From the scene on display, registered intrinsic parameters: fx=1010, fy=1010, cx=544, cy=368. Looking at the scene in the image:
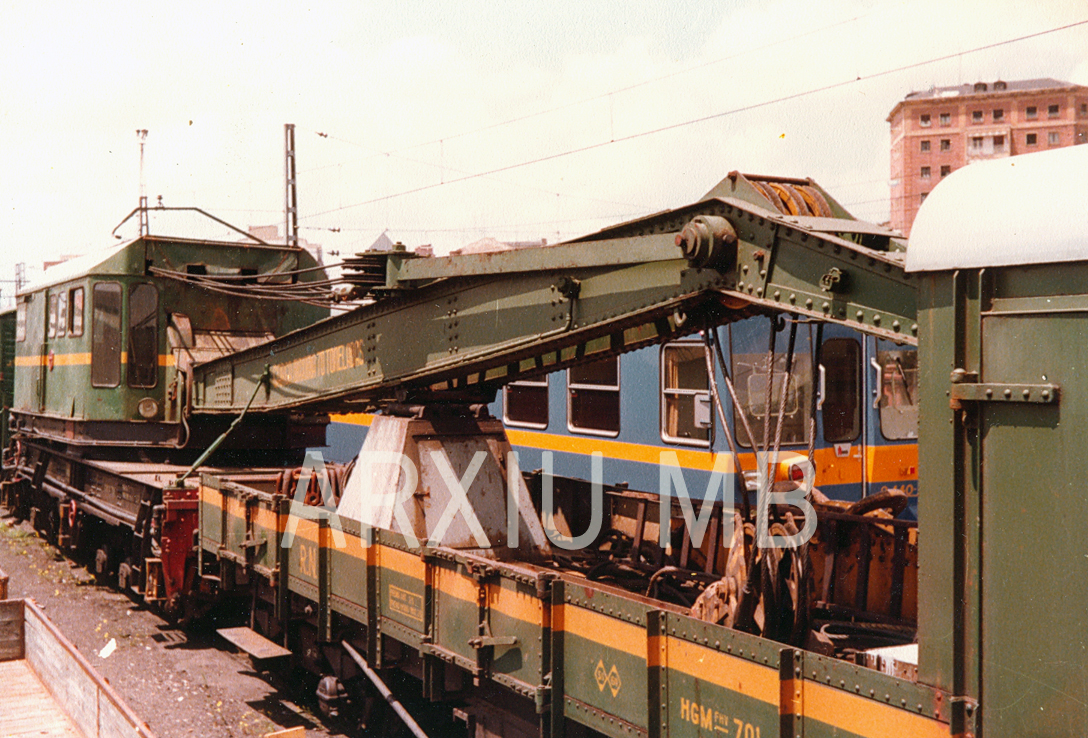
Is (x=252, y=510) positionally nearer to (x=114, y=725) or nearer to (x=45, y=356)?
(x=114, y=725)

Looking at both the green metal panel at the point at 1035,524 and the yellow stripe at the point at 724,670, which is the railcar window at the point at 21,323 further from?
the green metal panel at the point at 1035,524

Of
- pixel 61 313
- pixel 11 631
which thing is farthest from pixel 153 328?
pixel 11 631

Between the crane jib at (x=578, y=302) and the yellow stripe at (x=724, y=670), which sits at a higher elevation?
the crane jib at (x=578, y=302)

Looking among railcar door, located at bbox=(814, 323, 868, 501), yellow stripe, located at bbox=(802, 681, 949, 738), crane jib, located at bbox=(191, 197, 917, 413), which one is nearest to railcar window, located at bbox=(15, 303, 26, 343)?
crane jib, located at bbox=(191, 197, 917, 413)

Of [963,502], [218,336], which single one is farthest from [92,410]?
[963,502]

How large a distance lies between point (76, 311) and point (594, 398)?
235 inches

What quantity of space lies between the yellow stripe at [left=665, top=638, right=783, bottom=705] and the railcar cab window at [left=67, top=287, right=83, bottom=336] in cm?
922

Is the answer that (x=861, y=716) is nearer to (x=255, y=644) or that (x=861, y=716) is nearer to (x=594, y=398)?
(x=255, y=644)

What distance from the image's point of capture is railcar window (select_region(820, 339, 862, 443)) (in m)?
10.9

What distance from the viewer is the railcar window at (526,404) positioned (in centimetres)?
1213

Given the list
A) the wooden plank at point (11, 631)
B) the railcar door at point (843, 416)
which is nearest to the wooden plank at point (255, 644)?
the wooden plank at point (11, 631)

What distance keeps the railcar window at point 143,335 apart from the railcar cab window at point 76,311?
0.77m

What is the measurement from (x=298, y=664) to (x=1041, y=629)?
6.76 m

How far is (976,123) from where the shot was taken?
245 ft
